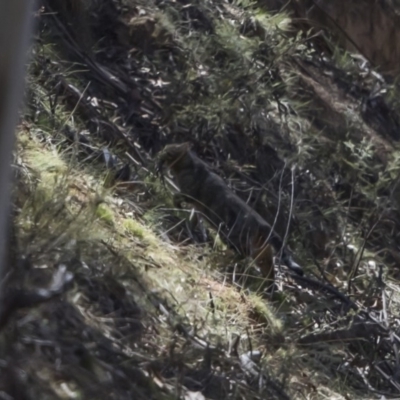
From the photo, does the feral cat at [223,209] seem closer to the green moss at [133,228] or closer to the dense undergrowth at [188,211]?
the dense undergrowth at [188,211]

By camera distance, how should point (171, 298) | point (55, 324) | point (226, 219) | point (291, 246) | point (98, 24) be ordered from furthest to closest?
1. point (98, 24)
2. point (291, 246)
3. point (226, 219)
4. point (171, 298)
5. point (55, 324)

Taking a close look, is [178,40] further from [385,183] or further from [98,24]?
[385,183]

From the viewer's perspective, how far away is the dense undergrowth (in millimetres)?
3289

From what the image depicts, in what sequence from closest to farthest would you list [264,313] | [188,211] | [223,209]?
[264,313], [188,211], [223,209]

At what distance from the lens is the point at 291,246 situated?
5.20 metres

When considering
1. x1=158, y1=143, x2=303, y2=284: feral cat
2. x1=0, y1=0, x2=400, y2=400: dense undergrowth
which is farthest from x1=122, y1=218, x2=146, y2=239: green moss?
x1=158, y1=143, x2=303, y2=284: feral cat

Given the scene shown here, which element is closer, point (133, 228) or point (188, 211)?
point (133, 228)

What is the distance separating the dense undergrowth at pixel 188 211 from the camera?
3.29 metres

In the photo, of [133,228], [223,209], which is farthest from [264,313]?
[223,209]

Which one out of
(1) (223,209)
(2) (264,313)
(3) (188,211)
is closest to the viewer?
(2) (264,313)

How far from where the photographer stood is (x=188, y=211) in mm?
4762

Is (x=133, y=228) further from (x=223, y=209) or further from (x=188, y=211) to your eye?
(x=223, y=209)

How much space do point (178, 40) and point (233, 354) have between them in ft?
10.3

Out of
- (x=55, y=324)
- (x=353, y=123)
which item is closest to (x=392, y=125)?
(x=353, y=123)
